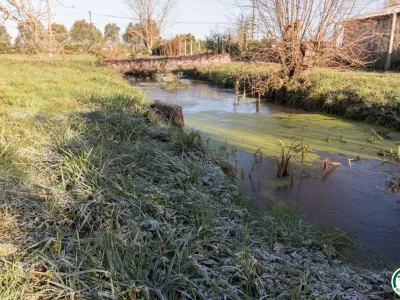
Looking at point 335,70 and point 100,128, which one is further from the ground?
point 335,70

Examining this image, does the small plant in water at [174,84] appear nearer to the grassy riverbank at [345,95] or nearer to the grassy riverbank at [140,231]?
the grassy riverbank at [345,95]

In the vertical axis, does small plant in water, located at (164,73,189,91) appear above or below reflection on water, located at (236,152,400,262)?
above

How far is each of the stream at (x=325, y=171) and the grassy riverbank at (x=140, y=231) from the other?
35 cm

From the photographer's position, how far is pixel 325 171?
3.79 metres

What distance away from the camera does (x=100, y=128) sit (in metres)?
3.53

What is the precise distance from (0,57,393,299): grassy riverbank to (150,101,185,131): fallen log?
45.5 inches

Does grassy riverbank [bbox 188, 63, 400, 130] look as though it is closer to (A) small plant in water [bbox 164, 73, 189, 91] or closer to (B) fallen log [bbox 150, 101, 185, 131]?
(A) small plant in water [bbox 164, 73, 189, 91]

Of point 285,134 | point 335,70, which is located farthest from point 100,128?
point 335,70

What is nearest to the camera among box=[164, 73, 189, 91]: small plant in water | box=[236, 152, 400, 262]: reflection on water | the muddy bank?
box=[236, 152, 400, 262]: reflection on water

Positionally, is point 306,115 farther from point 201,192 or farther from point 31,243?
point 31,243

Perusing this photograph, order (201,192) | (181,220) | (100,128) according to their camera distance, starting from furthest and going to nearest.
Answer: (100,128) → (201,192) → (181,220)

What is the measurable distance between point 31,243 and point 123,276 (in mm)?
566

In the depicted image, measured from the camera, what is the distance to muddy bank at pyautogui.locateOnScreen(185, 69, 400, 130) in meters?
5.36

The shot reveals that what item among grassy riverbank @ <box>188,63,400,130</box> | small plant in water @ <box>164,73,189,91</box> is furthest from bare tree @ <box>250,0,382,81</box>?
small plant in water @ <box>164,73,189,91</box>
